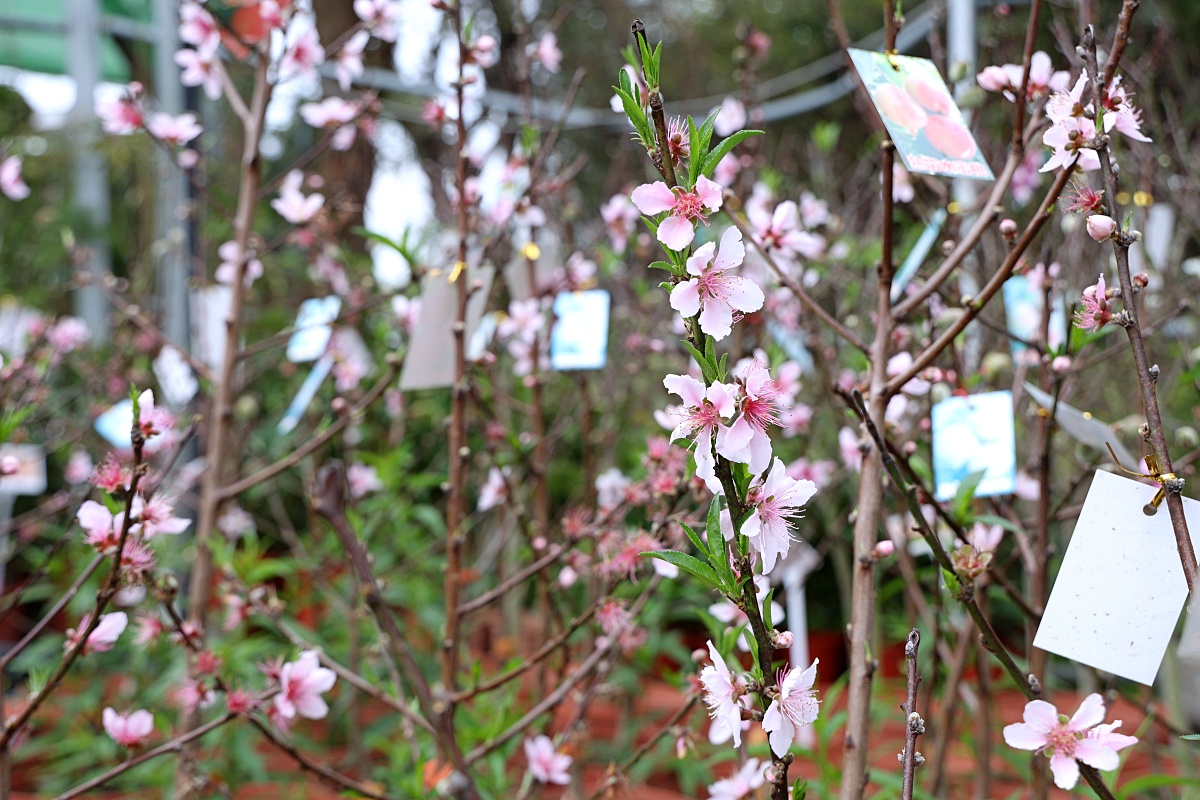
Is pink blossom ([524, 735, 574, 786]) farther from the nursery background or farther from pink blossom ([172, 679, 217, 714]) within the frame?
pink blossom ([172, 679, 217, 714])

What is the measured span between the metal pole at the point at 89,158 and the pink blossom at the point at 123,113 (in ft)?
8.97

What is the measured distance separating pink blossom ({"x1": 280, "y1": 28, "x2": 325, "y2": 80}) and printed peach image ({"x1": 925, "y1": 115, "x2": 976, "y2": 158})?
4.83ft

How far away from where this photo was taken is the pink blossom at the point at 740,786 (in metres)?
1.13

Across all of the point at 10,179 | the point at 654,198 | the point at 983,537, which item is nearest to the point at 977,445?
the point at 983,537

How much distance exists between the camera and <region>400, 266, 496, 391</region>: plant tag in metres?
1.70

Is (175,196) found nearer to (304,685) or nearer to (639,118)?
(304,685)

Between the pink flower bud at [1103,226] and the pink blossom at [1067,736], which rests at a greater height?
the pink flower bud at [1103,226]

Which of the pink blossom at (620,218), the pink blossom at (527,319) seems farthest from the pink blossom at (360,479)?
the pink blossom at (620,218)

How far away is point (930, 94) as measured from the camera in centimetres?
120

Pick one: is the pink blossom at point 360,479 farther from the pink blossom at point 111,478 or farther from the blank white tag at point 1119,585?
the blank white tag at point 1119,585

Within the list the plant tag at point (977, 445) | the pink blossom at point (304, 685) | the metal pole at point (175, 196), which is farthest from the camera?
the metal pole at point (175, 196)

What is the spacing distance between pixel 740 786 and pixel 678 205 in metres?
0.74

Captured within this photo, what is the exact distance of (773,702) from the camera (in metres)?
0.81

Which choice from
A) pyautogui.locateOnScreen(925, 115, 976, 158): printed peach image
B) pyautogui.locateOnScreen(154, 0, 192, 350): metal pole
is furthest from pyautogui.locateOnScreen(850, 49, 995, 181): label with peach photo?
pyautogui.locateOnScreen(154, 0, 192, 350): metal pole
